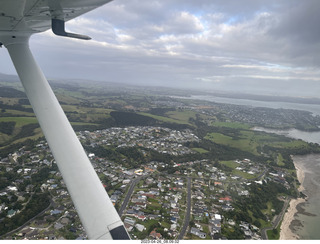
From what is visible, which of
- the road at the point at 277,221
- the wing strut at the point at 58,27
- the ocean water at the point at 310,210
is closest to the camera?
the wing strut at the point at 58,27

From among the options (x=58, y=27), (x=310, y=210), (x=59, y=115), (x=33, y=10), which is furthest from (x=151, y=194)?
(x=33, y=10)

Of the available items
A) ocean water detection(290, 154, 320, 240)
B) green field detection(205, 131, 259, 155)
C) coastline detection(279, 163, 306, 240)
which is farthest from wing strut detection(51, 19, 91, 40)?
green field detection(205, 131, 259, 155)

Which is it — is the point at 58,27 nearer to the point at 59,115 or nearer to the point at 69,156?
the point at 59,115

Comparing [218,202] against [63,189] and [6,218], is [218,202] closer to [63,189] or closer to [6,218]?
[63,189]

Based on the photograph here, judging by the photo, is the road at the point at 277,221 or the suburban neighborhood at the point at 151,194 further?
the road at the point at 277,221

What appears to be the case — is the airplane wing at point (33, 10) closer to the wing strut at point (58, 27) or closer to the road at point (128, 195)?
the wing strut at point (58, 27)

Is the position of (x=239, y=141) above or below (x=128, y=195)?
above

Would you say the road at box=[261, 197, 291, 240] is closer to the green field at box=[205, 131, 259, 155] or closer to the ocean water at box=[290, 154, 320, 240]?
the ocean water at box=[290, 154, 320, 240]

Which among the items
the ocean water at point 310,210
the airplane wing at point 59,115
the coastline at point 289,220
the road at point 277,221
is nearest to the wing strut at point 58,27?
the airplane wing at point 59,115

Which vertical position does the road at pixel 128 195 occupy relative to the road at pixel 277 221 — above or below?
above
